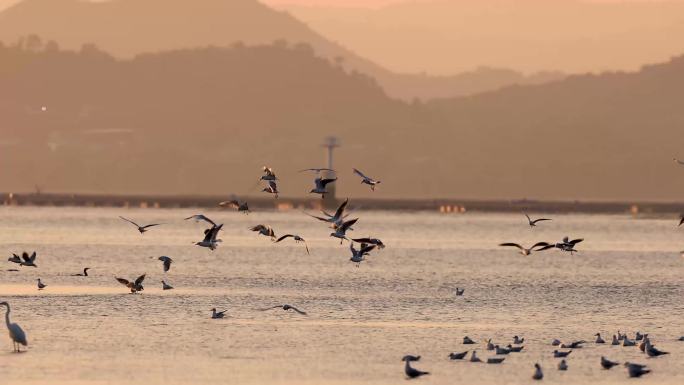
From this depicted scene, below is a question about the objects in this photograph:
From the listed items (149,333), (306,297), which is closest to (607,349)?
(149,333)

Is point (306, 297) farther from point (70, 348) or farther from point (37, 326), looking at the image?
point (70, 348)

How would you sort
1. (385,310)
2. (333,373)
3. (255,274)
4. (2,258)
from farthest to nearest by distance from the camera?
1. (2,258)
2. (255,274)
3. (385,310)
4. (333,373)

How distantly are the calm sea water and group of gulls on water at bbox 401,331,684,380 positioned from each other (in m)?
0.31

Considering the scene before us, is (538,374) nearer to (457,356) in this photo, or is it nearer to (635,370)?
(635,370)

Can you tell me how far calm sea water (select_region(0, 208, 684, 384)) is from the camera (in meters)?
44.3

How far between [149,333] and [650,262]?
83.0m

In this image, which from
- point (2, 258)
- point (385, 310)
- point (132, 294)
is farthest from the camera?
point (2, 258)

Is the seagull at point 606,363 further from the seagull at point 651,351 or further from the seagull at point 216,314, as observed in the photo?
the seagull at point 216,314

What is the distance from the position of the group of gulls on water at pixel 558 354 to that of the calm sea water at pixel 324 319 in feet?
1.03

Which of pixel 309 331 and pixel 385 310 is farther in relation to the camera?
pixel 385 310

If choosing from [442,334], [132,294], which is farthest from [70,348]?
[132,294]

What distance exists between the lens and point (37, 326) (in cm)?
5444

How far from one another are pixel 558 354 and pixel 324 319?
50.1ft

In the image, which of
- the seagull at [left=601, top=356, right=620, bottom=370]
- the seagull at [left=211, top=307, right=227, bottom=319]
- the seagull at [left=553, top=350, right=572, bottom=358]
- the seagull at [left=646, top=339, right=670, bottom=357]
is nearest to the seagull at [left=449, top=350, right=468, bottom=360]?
the seagull at [left=553, top=350, right=572, bottom=358]
